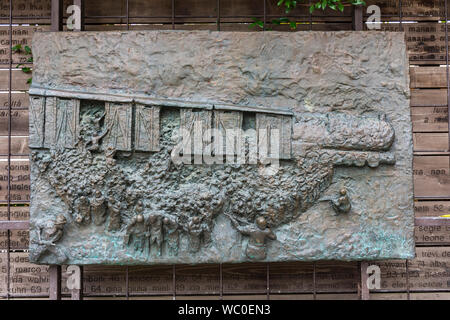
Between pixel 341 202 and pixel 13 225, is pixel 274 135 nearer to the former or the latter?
pixel 341 202

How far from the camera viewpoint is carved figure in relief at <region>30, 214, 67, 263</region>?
2.92 m

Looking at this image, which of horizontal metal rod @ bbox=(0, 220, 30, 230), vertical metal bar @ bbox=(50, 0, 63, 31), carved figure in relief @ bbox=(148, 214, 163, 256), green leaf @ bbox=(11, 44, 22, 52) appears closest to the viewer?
carved figure in relief @ bbox=(148, 214, 163, 256)

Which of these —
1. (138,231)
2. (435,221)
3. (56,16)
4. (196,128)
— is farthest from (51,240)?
(435,221)

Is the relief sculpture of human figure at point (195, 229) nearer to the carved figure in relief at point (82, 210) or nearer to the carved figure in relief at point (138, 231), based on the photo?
the carved figure in relief at point (138, 231)

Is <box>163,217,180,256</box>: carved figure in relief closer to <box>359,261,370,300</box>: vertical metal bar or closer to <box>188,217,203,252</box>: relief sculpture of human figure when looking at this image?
<box>188,217,203,252</box>: relief sculpture of human figure

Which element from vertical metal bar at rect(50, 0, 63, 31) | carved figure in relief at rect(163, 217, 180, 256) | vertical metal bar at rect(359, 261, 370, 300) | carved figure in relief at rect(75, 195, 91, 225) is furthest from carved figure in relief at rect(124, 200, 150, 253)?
vertical metal bar at rect(359, 261, 370, 300)

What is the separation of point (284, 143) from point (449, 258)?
194cm

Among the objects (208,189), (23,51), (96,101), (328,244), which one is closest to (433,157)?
(328,244)

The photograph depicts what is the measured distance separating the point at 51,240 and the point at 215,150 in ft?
4.31

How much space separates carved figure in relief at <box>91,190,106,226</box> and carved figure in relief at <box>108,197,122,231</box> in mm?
48

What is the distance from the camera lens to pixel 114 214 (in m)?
2.93

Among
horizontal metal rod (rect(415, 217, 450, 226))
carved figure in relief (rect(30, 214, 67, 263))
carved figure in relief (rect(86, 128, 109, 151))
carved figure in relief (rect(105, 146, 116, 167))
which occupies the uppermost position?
carved figure in relief (rect(86, 128, 109, 151))

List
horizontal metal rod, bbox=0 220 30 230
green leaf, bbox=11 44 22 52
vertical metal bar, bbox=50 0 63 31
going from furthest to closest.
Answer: green leaf, bbox=11 44 22 52
vertical metal bar, bbox=50 0 63 31
horizontal metal rod, bbox=0 220 30 230

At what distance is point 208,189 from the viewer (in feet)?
9.68
